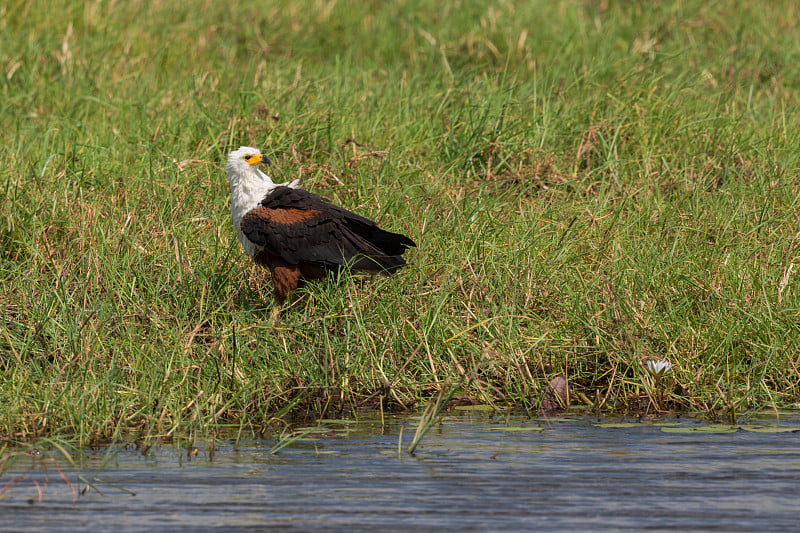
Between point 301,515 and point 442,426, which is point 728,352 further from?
point 301,515

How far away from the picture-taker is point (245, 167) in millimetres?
7070

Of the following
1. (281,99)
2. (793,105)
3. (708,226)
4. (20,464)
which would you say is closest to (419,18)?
(281,99)

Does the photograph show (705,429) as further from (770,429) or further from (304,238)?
(304,238)

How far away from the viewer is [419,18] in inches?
481

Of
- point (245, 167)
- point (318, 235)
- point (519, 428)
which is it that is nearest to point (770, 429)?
point (519, 428)

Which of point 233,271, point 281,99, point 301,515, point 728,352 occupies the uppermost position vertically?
point 281,99

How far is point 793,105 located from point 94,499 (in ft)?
26.0

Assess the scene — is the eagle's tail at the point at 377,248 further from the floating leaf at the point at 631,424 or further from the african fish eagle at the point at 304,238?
the floating leaf at the point at 631,424

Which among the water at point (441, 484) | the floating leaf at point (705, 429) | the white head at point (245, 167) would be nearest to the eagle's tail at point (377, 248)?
the white head at point (245, 167)

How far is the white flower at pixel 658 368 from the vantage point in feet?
19.4

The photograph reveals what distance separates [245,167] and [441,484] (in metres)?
3.16

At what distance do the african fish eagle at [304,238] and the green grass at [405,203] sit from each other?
178 mm

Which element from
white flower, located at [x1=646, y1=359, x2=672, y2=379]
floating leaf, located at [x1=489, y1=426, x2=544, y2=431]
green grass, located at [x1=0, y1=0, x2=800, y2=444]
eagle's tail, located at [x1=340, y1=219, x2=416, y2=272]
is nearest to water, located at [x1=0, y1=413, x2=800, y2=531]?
floating leaf, located at [x1=489, y1=426, x2=544, y2=431]

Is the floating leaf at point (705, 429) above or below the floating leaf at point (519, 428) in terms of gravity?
below
